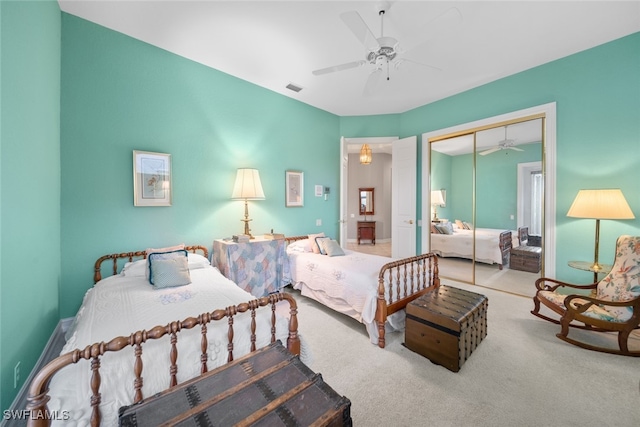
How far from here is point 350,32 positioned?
267 cm

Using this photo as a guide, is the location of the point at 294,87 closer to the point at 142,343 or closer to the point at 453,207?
the point at 453,207

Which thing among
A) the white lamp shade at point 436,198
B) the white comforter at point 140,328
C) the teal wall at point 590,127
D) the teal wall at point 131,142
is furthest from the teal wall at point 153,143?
the teal wall at point 590,127

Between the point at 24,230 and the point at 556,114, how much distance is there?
5.62m

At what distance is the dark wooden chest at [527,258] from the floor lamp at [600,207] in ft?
2.24

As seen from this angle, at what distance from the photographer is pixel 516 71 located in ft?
11.6

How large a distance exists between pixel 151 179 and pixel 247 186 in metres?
1.13

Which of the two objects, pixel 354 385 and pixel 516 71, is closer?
pixel 354 385

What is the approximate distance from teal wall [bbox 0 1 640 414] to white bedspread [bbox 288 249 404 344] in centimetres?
105

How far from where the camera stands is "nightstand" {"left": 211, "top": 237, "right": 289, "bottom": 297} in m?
3.16

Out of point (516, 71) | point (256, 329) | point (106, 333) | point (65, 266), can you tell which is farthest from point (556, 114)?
point (65, 266)

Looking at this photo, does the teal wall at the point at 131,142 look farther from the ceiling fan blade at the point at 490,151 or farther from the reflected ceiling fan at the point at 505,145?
the ceiling fan blade at the point at 490,151

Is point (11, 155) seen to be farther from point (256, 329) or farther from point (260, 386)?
point (260, 386)

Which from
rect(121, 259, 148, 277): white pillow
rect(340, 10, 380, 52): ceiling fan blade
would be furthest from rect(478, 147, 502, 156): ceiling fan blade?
rect(121, 259, 148, 277): white pillow

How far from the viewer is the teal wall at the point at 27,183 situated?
1.46 meters
